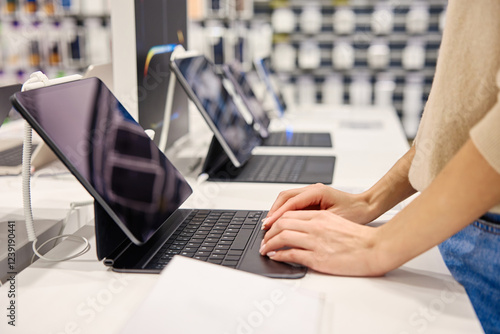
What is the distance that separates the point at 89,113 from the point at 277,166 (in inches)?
32.9

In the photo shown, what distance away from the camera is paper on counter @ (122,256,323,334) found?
26.3 inches

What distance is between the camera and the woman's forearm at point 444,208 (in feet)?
2.39

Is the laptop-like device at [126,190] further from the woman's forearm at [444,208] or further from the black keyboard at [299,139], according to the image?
the black keyboard at [299,139]

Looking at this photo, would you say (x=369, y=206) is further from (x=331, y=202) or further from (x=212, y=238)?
(x=212, y=238)

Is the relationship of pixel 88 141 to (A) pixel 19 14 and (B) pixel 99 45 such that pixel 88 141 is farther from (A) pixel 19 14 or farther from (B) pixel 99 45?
(A) pixel 19 14

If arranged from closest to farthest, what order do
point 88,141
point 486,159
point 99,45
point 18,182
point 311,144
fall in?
1. point 486,159
2. point 88,141
3. point 18,182
4. point 311,144
5. point 99,45

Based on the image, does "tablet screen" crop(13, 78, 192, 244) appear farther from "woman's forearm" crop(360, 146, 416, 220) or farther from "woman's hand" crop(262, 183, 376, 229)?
"woman's forearm" crop(360, 146, 416, 220)

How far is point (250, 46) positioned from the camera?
4883 mm

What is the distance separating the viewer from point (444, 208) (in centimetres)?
76

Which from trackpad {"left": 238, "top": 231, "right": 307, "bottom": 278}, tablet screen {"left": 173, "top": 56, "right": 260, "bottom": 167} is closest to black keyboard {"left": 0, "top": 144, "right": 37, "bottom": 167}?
tablet screen {"left": 173, "top": 56, "right": 260, "bottom": 167}

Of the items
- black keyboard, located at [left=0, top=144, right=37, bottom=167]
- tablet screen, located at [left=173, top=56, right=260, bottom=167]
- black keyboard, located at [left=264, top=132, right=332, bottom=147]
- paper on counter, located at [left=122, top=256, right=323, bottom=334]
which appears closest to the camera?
paper on counter, located at [left=122, top=256, right=323, bottom=334]

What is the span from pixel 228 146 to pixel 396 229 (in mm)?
795

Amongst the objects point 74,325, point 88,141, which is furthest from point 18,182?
point 74,325

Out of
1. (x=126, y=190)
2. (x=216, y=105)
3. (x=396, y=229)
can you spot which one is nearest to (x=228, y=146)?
(x=216, y=105)
